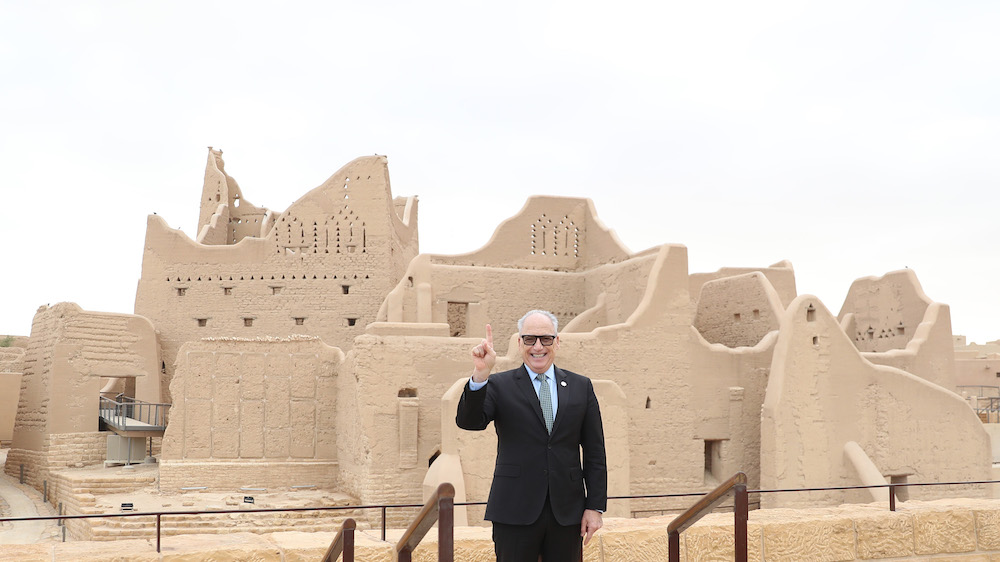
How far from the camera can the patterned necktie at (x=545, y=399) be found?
4.48m

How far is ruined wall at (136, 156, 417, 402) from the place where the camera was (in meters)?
24.2

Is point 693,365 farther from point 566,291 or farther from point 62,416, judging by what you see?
point 62,416

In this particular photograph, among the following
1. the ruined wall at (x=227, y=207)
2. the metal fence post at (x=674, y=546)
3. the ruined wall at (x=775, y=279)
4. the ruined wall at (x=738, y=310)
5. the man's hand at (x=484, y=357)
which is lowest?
the metal fence post at (x=674, y=546)

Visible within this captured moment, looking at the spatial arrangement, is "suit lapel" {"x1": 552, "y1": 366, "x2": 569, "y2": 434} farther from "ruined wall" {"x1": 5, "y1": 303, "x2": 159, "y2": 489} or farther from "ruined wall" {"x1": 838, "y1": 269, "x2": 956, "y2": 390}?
"ruined wall" {"x1": 5, "y1": 303, "x2": 159, "y2": 489}

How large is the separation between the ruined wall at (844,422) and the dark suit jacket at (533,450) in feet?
44.7

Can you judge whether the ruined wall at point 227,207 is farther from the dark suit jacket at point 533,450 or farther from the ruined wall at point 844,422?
the dark suit jacket at point 533,450

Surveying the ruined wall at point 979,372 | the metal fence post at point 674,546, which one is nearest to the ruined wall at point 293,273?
the ruined wall at point 979,372

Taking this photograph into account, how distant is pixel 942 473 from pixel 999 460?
6945 millimetres

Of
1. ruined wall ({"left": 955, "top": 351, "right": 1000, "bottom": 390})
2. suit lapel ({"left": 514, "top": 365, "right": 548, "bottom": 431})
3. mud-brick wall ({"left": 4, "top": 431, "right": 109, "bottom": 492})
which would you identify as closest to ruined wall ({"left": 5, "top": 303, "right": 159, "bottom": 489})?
mud-brick wall ({"left": 4, "top": 431, "right": 109, "bottom": 492})

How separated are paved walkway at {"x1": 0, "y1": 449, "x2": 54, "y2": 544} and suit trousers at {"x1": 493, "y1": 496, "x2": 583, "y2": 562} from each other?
12.8 m

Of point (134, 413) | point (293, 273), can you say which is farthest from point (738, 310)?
point (134, 413)

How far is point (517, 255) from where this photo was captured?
2317 centimetres

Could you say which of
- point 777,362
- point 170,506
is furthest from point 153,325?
point 777,362

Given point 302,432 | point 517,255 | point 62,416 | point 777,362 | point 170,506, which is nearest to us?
point 170,506
